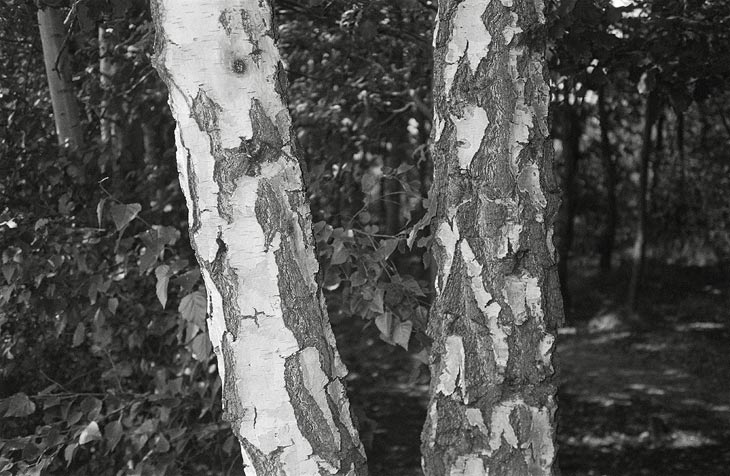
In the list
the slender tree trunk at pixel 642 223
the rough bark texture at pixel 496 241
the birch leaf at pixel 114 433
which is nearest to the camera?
the rough bark texture at pixel 496 241

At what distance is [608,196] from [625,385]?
3017 millimetres

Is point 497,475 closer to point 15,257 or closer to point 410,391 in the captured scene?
point 15,257

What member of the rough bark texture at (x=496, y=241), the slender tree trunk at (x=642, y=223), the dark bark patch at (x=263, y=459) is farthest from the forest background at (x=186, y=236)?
the slender tree trunk at (x=642, y=223)

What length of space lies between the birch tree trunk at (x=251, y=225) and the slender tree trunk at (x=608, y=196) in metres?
6.40

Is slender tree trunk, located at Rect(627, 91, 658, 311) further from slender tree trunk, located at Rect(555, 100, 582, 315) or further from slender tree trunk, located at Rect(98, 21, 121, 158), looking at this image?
slender tree trunk, located at Rect(98, 21, 121, 158)

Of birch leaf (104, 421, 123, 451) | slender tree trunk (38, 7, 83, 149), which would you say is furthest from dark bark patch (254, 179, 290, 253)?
slender tree trunk (38, 7, 83, 149)

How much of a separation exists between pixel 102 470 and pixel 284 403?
2010mm

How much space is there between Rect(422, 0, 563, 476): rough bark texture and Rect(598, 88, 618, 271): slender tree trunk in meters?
6.04

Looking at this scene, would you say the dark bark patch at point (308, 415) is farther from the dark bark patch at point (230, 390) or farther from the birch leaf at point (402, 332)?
the birch leaf at point (402, 332)

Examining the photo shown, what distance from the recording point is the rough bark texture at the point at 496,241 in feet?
4.99

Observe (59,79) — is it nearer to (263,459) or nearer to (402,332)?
(402,332)

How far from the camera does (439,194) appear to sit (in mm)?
1589

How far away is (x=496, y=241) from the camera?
1.52 m

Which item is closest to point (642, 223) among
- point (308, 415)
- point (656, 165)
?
point (656, 165)
